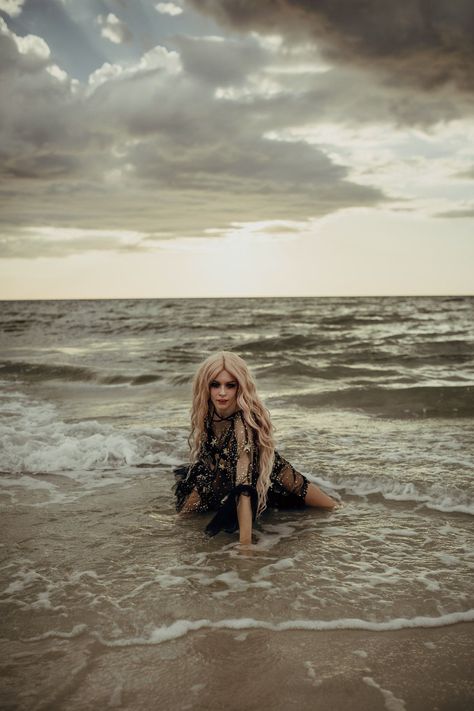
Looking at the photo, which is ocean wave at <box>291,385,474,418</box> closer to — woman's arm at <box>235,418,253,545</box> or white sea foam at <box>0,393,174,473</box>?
white sea foam at <box>0,393,174,473</box>

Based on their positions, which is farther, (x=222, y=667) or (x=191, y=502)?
(x=191, y=502)

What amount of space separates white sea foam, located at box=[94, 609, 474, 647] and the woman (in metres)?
1.08

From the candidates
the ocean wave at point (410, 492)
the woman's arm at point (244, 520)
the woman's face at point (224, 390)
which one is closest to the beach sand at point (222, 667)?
the woman's arm at point (244, 520)

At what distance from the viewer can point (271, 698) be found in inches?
96.7

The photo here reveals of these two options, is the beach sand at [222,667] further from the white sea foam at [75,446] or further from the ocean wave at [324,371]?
the ocean wave at [324,371]

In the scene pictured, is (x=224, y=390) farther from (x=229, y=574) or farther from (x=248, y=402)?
(x=229, y=574)

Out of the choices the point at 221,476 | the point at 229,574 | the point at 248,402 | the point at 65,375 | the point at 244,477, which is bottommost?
the point at 229,574

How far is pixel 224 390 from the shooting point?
14.9 ft

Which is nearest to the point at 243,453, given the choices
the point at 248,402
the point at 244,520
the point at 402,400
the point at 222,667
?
the point at 248,402

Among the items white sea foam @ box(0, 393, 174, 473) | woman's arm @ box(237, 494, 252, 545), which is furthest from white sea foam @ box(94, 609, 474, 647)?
white sea foam @ box(0, 393, 174, 473)

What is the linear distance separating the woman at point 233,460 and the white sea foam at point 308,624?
108cm

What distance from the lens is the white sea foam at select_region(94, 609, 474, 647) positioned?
299cm

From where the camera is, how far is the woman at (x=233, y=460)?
4.31m

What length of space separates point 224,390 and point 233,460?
2.01 ft
